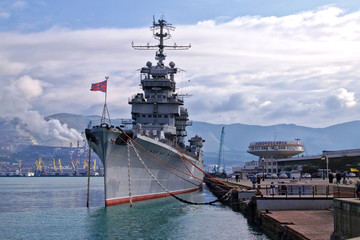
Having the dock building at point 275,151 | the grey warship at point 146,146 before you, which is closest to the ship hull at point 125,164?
the grey warship at point 146,146

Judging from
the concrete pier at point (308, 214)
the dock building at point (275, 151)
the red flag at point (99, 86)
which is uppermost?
the red flag at point (99, 86)

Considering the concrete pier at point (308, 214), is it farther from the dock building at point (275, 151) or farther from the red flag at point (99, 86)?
the dock building at point (275, 151)

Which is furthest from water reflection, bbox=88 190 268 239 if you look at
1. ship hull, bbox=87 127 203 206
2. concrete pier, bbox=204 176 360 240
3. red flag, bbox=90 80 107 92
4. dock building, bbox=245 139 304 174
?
dock building, bbox=245 139 304 174

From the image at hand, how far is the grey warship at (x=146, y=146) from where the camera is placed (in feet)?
97.0

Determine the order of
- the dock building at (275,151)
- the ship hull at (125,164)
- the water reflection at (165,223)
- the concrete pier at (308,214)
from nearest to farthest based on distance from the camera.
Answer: the concrete pier at (308,214) → the water reflection at (165,223) → the ship hull at (125,164) → the dock building at (275,151)

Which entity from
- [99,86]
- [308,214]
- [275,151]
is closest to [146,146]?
[99,86]

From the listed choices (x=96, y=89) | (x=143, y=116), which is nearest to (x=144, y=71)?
(x=143, y=116)

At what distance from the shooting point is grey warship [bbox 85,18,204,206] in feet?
97.0

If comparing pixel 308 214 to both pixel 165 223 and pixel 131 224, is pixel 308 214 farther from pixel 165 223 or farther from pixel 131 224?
pixel 131 224

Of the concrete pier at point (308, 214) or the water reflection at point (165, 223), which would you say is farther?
the water reflection at point (165, 223)

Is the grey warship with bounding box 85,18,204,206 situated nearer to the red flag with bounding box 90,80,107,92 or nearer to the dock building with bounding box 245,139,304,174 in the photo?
the red flag with bounding box 90,80,107,92

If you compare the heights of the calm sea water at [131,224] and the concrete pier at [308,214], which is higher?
the concrete pier at [308,214]

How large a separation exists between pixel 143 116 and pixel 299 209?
25418 mm

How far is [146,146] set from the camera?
105 feet
